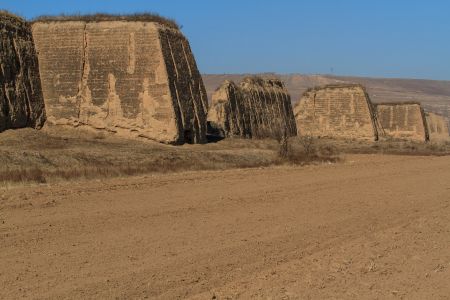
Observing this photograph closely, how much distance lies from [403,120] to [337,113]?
45.2 ft

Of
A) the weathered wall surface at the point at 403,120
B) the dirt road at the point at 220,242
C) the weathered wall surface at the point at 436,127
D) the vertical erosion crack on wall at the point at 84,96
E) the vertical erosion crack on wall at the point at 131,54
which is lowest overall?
the weathered wall surface at the point at 436,127

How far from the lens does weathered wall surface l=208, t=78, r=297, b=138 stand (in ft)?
141

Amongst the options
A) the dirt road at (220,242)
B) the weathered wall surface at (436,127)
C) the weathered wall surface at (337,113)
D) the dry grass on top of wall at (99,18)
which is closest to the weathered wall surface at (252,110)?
the weathered wall surface at (337,113)

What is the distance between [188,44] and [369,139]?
84.7ft

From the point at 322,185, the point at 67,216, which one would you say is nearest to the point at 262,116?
the point at 322,185

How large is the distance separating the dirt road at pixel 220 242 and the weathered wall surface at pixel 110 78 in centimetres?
983

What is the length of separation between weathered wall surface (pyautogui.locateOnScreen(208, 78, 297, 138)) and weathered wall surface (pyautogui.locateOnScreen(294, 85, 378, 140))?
5.06ft

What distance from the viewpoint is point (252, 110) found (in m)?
48.2

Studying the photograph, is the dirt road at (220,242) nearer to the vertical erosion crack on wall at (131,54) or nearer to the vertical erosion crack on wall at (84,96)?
the vertical erosion crack on wall at (84,96)

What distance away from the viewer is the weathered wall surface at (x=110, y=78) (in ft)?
89.8

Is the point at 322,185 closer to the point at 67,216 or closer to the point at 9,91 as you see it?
the point at 67,216

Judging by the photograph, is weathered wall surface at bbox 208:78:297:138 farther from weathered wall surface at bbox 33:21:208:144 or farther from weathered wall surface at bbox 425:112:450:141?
weathered wall surface at bbox 425:112:450:141

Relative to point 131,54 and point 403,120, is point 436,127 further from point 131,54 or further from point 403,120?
point 131,54

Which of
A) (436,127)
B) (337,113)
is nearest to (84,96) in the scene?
(337,113)
